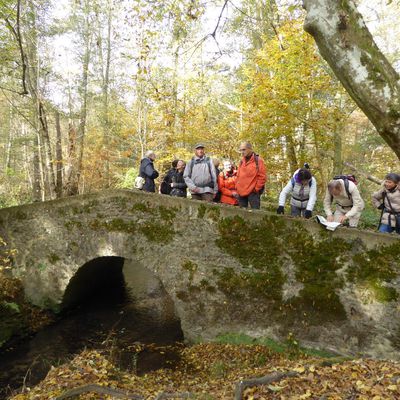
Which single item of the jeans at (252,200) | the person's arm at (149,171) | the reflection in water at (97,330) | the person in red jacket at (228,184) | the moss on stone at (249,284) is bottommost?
Answer: the reflection in water at (97,330)

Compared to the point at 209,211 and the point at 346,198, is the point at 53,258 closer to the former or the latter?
the point at 209,211

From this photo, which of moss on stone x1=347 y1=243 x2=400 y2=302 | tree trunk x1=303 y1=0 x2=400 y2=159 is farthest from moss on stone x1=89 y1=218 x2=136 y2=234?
tree trunk x1=303 y1=0 x2=400 y2=159

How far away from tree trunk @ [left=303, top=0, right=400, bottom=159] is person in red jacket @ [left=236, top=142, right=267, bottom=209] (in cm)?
391

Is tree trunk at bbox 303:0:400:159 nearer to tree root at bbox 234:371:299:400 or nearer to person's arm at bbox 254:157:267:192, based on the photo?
tree root at bbox 234:371:299:400

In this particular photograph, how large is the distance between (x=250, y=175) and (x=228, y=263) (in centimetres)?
183

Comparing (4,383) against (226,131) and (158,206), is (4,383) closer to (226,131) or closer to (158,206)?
(158,206)

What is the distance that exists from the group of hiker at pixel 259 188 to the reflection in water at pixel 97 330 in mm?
3110

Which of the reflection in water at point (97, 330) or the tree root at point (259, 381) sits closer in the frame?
the tree root at point (259, 381)

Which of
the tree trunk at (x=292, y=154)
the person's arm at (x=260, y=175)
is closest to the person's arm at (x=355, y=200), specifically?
the person's arm at (x=260, y=175)

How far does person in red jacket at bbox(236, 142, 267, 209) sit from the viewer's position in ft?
21.3

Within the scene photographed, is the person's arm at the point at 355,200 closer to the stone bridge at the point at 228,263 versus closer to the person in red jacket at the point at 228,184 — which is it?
the stone bridge at the point at 228,263

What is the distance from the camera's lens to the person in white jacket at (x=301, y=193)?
5910mm

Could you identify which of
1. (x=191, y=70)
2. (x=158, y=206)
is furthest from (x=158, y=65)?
(x=158, y=206)

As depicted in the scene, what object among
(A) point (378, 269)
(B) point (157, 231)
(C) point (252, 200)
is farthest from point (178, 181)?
(A) point (378, 269)
